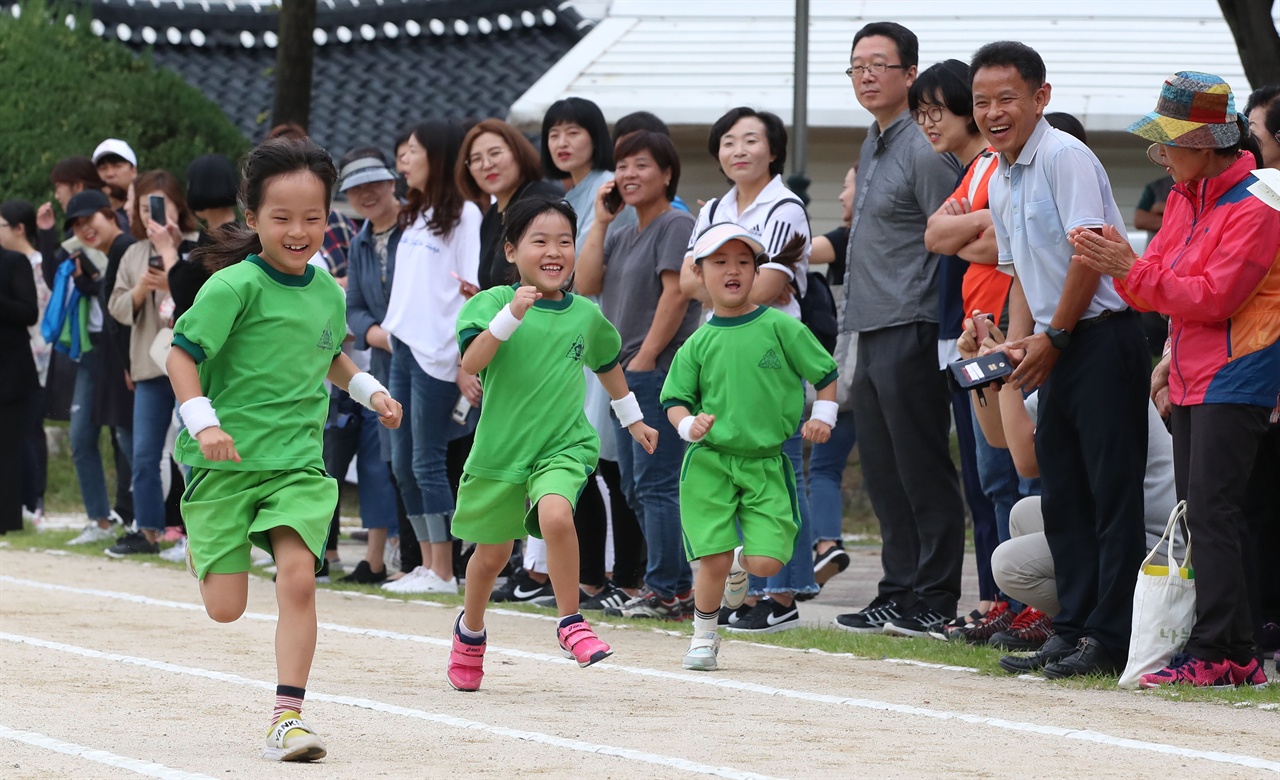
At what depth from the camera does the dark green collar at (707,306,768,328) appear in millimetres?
7340

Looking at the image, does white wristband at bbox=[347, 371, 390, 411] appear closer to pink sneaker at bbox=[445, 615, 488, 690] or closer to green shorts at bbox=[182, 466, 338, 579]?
green shorts at bbox=[182, 466, 338, 579]

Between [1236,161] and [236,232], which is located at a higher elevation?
[1236,161]

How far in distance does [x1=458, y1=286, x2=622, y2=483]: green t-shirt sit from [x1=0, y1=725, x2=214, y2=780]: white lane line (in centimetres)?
189

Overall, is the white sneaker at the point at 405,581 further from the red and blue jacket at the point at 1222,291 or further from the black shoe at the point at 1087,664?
the red and blue jacket at the point at 1222,291

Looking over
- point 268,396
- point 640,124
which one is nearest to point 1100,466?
point 268,396

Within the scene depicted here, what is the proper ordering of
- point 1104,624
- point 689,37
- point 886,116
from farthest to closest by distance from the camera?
point 689,37 → point 886,116 → point 1104,624

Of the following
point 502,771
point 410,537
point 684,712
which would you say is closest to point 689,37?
point 410,537

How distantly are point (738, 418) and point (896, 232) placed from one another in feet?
4.24

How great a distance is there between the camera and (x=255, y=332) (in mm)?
5438

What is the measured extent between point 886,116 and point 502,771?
4215 mm

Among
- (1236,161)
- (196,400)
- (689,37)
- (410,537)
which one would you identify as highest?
(689,37)

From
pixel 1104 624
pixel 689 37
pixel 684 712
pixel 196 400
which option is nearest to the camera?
pixel 196 400

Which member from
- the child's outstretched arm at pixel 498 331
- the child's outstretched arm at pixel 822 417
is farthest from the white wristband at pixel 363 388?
the child's outstretched arm at pixel 822 417

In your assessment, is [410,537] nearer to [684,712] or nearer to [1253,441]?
[684,712]
